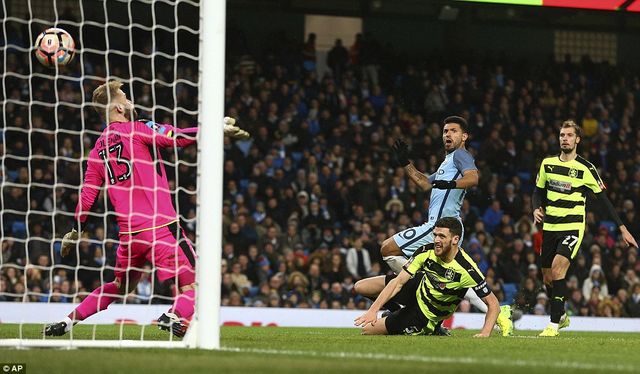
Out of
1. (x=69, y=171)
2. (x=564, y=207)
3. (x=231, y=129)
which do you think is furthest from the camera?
(x=69, y=171)

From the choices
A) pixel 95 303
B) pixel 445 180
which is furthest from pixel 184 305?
pixel 445 180

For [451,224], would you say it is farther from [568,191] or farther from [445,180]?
[568,191]

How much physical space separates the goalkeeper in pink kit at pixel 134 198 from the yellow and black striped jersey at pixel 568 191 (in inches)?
162

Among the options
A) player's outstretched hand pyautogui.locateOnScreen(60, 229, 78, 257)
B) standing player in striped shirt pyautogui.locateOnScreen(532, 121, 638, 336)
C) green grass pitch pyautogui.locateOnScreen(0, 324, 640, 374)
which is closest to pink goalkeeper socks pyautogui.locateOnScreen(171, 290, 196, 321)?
green grass pitch pyautogui.locateOnScreen(0, 324, 640, 374)

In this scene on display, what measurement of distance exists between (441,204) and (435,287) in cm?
93

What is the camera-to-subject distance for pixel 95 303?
27.8 feet

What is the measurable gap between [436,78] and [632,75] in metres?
5.31

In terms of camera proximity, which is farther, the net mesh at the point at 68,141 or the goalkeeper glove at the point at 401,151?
the net mesh at the point at 68,141

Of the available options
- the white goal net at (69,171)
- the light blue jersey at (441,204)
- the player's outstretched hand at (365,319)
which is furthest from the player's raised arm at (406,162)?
the player's outstretched hand at (365,319)

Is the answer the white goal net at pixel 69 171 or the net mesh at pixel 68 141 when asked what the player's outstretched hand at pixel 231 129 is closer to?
the white goal net at pixel 69 171

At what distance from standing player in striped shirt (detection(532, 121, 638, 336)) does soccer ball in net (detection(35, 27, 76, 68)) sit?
4901 millimetres

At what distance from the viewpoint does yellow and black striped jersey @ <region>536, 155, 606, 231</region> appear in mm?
10773

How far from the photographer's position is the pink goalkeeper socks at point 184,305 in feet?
26.1

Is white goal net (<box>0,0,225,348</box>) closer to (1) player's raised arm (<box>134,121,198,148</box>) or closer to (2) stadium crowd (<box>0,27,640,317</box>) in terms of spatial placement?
(2) stadium crowd (<box>0,27,640,317</box>)
